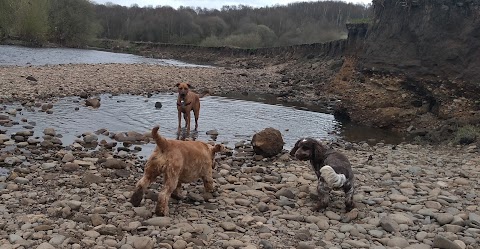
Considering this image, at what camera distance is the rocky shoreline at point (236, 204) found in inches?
236

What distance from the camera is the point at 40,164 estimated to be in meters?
9.09

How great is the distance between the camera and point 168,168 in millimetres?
6723

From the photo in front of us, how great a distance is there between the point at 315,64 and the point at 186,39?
73.7m

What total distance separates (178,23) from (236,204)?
394 ft

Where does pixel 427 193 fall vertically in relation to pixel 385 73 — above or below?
below

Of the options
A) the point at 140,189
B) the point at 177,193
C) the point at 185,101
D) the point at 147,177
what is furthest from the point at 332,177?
the point at 185,101

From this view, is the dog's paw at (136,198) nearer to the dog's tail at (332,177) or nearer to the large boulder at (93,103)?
the dog's tail at (332,177)

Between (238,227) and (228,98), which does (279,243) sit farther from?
Answer: (228,98)

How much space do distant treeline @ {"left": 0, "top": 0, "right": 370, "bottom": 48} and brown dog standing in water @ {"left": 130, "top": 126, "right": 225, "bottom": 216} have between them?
1723 inches

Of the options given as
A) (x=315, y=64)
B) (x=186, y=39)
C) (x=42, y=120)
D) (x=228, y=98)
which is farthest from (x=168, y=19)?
(x=42, y=120)

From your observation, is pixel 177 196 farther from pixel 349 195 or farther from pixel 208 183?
pixel 349 195

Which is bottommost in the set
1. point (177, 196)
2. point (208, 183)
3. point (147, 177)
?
point (177, 196)

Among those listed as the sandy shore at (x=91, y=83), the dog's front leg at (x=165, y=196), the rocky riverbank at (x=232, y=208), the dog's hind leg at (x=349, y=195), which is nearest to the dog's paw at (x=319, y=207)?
the rocky riverbank at (x=232, y=208)

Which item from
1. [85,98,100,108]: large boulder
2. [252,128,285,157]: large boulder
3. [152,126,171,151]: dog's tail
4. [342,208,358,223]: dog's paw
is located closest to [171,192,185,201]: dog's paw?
[152,126,171,151]: dog's tail
